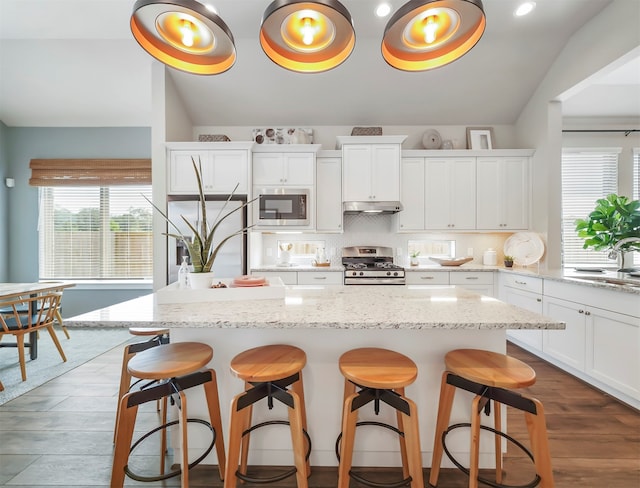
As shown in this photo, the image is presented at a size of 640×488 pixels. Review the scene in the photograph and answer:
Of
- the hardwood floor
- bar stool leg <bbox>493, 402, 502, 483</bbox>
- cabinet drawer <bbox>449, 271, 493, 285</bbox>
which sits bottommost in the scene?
the hardwood floor

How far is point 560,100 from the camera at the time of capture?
348 cm

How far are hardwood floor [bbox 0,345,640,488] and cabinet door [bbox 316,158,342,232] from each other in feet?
8.49

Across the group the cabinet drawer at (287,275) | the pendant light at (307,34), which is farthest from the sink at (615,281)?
the cabinet drawer at (287,275)

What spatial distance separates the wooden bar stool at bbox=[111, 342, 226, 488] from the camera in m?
1.23

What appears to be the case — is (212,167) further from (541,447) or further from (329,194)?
(541,447)

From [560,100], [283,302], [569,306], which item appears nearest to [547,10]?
[560,100]

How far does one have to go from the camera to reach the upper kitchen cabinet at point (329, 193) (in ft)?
12.6

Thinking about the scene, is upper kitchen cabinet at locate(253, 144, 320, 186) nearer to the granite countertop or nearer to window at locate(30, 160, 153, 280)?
window at locate(30, 160, 153, 280)

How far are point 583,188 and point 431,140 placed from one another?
2.33 metres

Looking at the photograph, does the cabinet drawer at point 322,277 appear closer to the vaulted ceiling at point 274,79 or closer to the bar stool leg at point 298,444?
the vaulted ceiling at point 274,79

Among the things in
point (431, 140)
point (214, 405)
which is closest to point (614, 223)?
point (431, 140)

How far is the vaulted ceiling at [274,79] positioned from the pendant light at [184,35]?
201cm

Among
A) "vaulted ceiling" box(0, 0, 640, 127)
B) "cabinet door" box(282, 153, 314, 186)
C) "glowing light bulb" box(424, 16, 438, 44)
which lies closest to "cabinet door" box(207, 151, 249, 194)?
"cabinet door" box(282, 153, 314, 186)

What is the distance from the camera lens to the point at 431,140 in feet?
13.2
